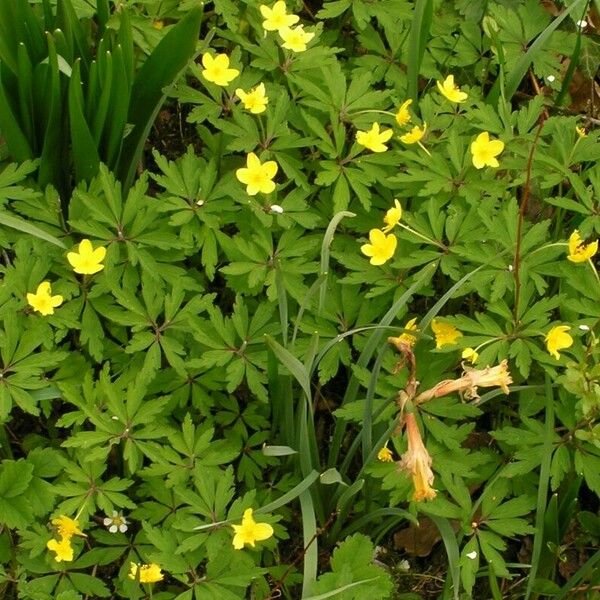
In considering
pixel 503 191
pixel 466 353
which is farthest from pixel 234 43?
pixel 466 353

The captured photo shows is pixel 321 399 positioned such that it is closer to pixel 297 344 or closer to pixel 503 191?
pixel 297 344

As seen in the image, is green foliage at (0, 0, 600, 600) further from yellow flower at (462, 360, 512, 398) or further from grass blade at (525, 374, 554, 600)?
yellow flower at (462, 360, 512, 398)

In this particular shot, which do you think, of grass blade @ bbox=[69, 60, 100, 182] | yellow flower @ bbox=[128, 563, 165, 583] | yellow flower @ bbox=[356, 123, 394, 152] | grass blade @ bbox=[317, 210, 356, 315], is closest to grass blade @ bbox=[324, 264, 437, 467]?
grass blade @ bbox=[317, 210, 356, 315]

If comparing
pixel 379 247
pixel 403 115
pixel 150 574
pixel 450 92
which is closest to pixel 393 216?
pixel 379 247

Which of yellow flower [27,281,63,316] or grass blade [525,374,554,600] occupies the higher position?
yellow flower [27,281,63,316]

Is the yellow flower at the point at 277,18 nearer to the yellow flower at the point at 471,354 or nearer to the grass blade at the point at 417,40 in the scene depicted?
the grass blade at the point at 417,40

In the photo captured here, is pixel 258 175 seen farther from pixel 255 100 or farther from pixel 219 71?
pixel 219 71
